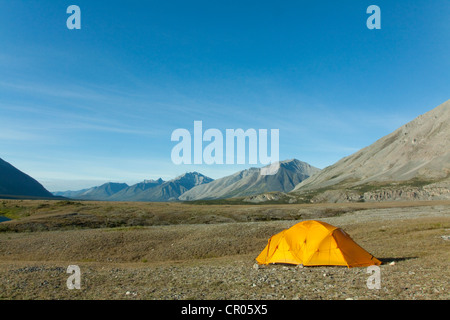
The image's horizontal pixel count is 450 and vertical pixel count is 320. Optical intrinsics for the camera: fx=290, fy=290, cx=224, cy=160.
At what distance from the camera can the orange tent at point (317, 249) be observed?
18.1m

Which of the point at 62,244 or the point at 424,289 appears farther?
the point at 62,244

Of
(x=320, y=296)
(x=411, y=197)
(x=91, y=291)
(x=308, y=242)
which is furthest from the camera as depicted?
(x=411, y=197)

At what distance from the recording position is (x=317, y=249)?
18438 millimetres

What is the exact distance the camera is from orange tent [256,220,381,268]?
59.4 ft

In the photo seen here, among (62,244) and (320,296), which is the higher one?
(320,296)

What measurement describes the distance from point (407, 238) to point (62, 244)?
35839 mm

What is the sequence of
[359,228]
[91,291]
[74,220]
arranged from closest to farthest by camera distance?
[91,291] < [359,228] < [74,220]

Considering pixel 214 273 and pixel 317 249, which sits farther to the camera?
pixel 317 249

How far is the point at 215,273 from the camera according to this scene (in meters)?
17.2

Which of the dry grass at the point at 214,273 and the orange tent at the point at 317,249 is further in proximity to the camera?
the orange tent at the point at 317,249

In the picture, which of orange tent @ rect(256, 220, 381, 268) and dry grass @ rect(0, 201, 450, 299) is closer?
dry grass @ rect(0, 201, 450, 299)

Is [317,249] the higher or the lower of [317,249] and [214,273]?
the higher
